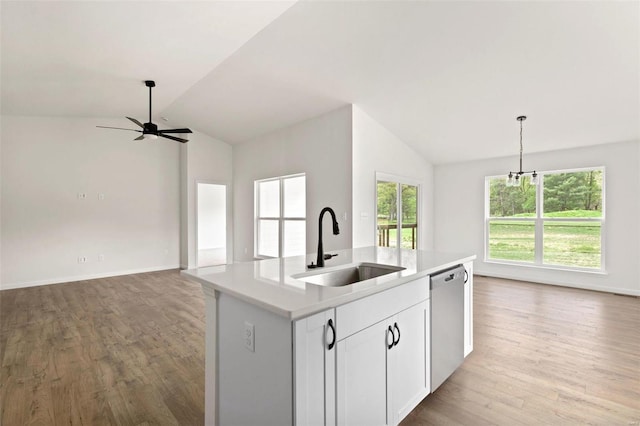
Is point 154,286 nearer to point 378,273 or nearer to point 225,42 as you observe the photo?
point 225,42

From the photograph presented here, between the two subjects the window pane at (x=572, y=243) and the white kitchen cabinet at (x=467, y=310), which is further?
the window pane at (x=572, y=243)

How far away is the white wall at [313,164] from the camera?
4.82m

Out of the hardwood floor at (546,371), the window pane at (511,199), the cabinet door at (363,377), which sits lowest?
the hardwood floor at (546,371)

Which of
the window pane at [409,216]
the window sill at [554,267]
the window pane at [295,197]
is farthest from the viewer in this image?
the window pane at [409,216]


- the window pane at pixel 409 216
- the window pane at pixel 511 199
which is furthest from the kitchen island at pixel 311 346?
the window pane at pixel 511 199

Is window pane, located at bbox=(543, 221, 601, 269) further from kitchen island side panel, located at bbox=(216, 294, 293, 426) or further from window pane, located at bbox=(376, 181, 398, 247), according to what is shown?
kitchen island side panel, located at bbox=(216, 294, 293, 426)

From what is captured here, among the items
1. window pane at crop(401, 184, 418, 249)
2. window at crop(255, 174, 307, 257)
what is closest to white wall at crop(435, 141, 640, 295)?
window pane at crop(401, 184, 418, 249)

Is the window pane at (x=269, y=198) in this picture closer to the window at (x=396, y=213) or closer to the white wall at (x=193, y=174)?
the white wall at (x=193, y=174)

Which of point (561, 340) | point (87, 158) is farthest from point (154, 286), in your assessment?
point (561, 340)

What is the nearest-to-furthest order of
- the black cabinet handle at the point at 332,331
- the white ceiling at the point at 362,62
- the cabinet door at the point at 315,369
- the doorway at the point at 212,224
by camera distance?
the cabinet door at the point at 315,369
the black cabinet handle at the point at 332,331
the white ceiling at the point at 362,62
the doorway at the point at 212,224

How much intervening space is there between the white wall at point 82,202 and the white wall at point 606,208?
593 centimetres

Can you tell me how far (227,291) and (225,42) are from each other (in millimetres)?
3194

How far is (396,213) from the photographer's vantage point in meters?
5.75

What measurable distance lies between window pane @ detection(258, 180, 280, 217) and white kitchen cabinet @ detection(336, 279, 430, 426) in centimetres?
482
